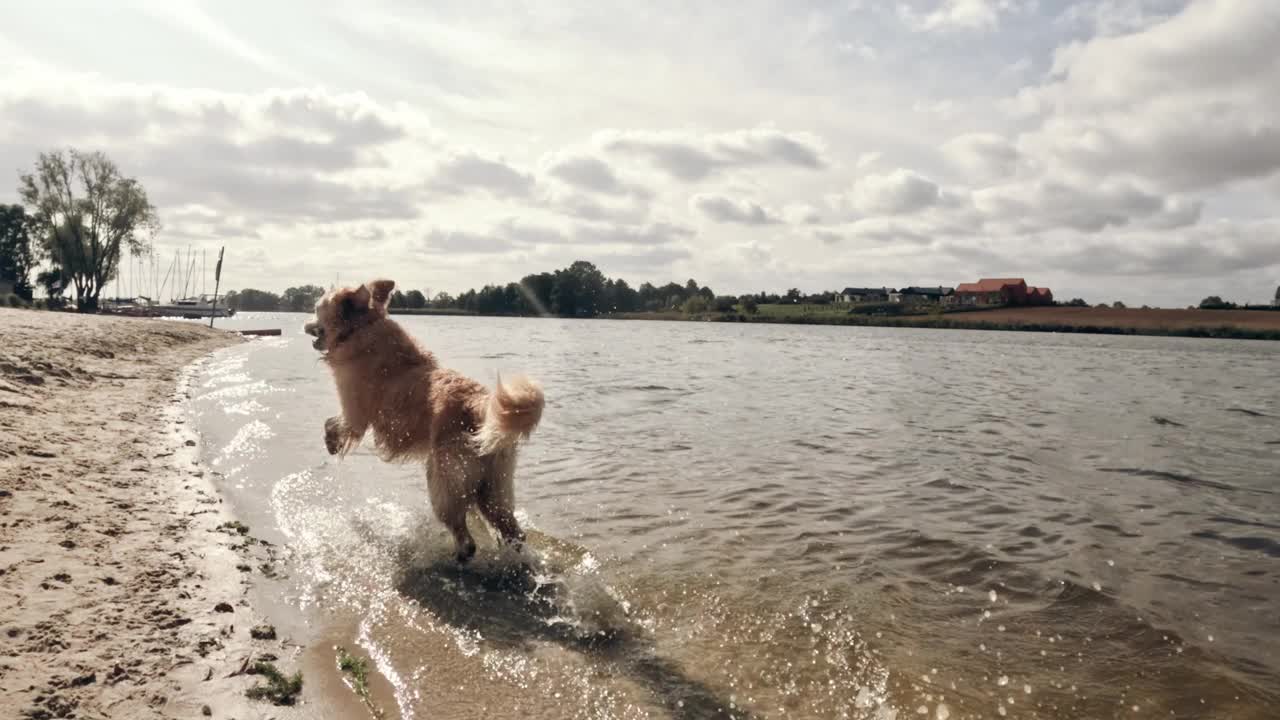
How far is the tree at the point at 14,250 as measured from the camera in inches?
2451

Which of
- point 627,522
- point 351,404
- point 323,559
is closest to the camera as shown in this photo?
point 323,559

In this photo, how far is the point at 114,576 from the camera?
13.3ft

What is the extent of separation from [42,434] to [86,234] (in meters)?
62.1

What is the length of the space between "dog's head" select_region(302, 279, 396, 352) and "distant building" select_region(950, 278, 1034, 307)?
132703 millimetres

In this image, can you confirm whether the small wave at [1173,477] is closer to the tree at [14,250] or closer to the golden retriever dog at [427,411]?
the golden retriever dog at [427,411]

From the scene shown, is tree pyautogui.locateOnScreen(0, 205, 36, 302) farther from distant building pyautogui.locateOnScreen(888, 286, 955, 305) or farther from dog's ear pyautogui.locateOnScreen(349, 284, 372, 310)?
distant building pyautogui.locateOnScreen(888, 286, 955, 305)

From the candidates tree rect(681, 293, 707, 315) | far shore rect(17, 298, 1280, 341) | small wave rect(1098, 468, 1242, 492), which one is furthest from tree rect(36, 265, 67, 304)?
tree rect(681, 293, 707, 315)

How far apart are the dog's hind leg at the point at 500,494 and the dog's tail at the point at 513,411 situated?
486 millimetres

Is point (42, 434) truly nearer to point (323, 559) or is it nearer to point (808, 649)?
point (323, 559)

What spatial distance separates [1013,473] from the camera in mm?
8953

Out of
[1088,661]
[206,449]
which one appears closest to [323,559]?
[206,449]

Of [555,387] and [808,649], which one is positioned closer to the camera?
[808,649]

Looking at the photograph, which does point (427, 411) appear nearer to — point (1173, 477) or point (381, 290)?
point (381, 290)

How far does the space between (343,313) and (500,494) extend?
2.60 meters
